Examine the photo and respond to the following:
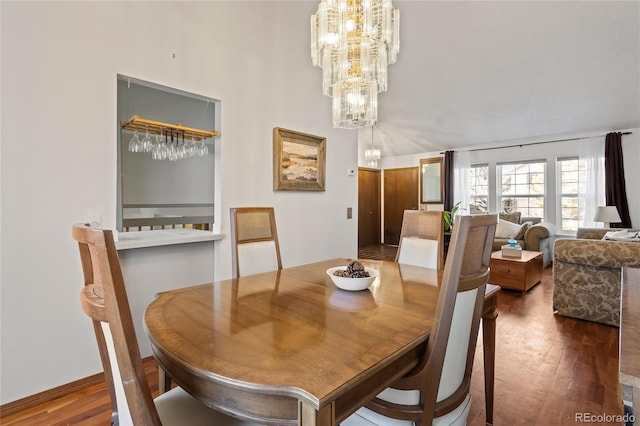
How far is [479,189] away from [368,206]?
8.42 ft

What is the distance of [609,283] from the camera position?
2.89 metres

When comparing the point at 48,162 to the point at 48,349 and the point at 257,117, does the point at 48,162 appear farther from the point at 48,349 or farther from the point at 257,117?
the point at 257,117

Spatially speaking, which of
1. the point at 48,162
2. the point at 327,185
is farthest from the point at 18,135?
the point at 327,185

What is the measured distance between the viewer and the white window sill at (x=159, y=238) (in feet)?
6.82

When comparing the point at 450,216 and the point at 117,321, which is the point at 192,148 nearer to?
the point at 117,321

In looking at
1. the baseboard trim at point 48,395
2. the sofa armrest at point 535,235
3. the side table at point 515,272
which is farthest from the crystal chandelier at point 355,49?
the sofa armrest at point 535,235

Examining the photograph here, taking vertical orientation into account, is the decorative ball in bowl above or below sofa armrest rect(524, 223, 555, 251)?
above

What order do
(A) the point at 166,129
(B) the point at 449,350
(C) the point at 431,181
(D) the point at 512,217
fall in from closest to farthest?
1. (B) the point at 449,350
2. (A) the point at 166,129
3. (D) the point at 512,217
4. (C) the point at 431,181

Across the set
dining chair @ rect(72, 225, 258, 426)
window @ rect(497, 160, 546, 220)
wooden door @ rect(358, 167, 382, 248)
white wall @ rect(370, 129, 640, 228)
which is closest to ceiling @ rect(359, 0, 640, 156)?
white wall @ rect(370, 129, 640, 228)

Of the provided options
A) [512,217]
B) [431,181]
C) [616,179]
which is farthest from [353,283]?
[431,181]

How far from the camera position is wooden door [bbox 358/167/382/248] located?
7.95 metres

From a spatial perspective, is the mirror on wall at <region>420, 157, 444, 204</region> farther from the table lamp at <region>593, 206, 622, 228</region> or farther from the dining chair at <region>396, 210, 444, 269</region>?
the dining chair at <region>396, 210, 444, 269</region>

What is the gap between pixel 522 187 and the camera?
634 cm

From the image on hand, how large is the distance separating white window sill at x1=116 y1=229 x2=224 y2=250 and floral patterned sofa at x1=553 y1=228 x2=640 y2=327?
10.6 feet
